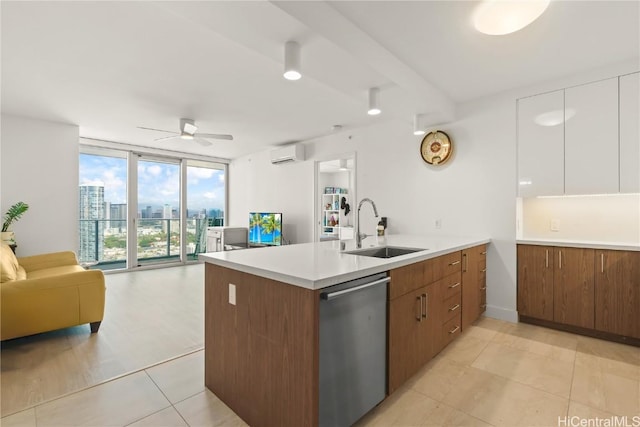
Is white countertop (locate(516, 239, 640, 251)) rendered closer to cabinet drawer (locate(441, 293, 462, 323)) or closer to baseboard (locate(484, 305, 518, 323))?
baseboard (locate(484, 305, 518, 323))

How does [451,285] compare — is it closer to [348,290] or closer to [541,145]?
[348,290]

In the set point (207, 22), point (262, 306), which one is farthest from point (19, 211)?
point (262, 306)

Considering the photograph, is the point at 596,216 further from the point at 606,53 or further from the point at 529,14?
the point at 529,14

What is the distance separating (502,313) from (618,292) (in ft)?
3.19

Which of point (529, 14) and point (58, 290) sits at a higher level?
point (529, 14)

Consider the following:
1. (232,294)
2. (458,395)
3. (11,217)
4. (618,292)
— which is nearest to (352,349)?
(232,294)

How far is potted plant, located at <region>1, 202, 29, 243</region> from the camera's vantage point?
3.67m

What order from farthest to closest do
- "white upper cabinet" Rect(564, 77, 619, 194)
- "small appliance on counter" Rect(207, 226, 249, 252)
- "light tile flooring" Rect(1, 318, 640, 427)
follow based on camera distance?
"small appliance on counter" Rect(207, 226, 249, 252) < "white upper cabinet" Rect(564, 77, 619, 194) < "light tile flooring" Rect(1, 318, 640, 427)

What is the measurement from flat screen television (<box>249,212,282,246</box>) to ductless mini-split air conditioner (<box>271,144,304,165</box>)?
1027mm

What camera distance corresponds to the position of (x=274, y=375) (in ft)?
4.76

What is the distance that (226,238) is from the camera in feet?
20.1

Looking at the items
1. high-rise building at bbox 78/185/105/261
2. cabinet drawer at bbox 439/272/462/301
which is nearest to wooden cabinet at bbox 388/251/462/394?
cabinet drawer at bbox 439/272/462/301

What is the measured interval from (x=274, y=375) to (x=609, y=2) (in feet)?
9.64

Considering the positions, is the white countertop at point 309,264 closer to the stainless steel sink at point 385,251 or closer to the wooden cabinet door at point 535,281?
the stainless steel sink at point 385,251
